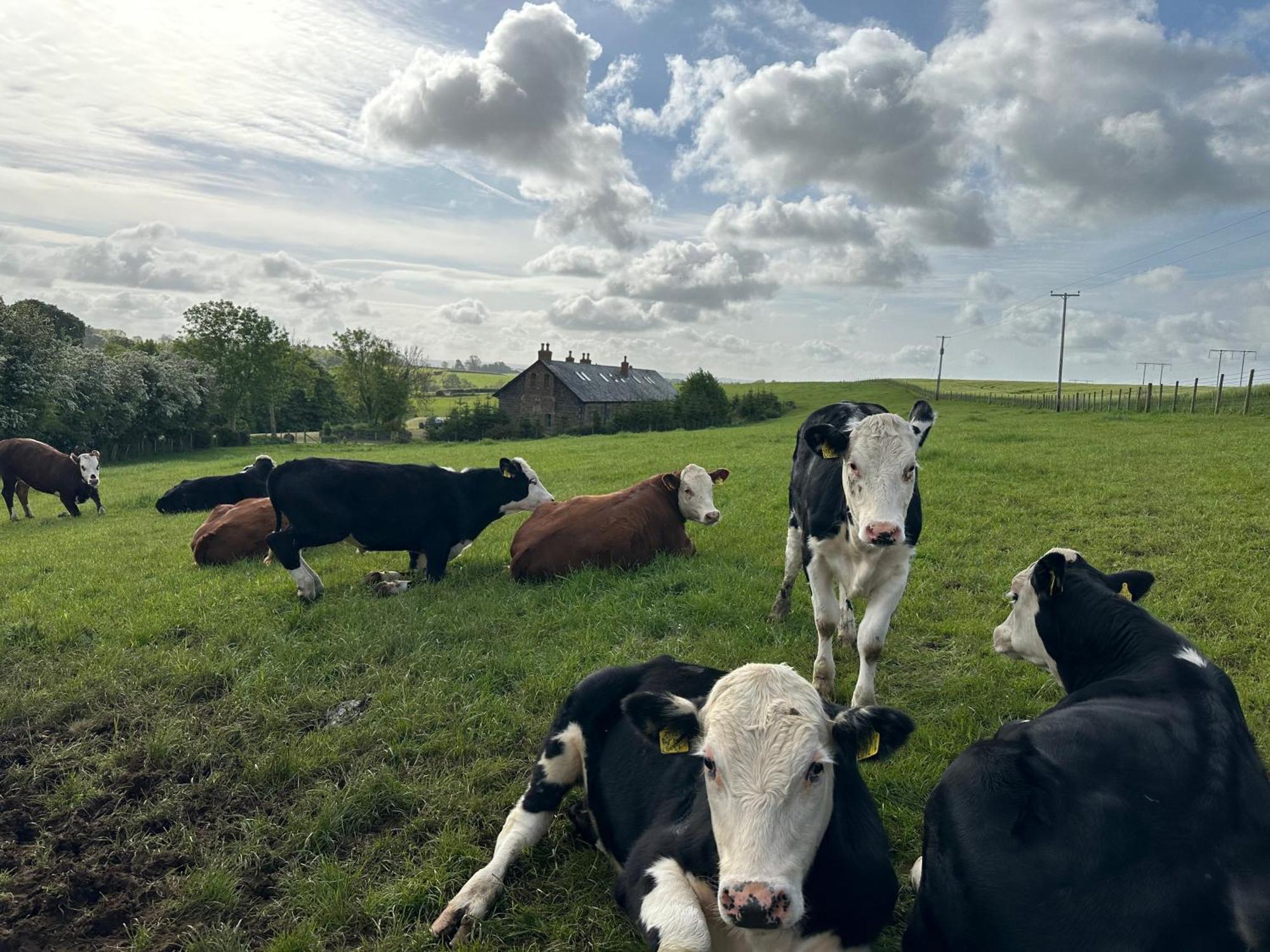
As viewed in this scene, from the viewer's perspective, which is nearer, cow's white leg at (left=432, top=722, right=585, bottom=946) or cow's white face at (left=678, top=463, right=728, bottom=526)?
cow's white leg at (left=432, top=722, right=585, bottom=946)

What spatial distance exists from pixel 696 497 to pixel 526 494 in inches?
93.1

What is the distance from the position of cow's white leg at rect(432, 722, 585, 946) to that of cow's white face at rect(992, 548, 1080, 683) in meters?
3.01

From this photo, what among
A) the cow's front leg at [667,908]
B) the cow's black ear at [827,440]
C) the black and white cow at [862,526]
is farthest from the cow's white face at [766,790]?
the cow's black ear at [827,440]

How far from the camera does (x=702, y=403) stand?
194 ft

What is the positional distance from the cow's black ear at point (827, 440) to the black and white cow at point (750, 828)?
8.70 ft

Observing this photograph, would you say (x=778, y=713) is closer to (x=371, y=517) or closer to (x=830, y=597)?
(x=830, y=597)

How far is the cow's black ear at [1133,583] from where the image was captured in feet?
15.9

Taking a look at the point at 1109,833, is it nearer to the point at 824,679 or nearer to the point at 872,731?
the point at 872,731

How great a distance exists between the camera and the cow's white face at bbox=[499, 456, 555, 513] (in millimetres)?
10293

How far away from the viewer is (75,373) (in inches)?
1506

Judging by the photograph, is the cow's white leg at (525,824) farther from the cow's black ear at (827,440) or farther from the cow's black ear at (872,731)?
the cow's black ear at (827,440)

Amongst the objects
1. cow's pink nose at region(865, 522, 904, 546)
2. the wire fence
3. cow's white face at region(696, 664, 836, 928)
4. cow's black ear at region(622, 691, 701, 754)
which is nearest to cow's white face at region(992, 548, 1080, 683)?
cow's pink nose at region(865, 522, 904, 546)

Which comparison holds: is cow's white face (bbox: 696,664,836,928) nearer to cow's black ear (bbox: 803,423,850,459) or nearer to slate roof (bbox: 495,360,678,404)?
cow's black ear (bbox: 803,423,850,459)

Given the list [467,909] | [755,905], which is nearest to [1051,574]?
[755,905]
